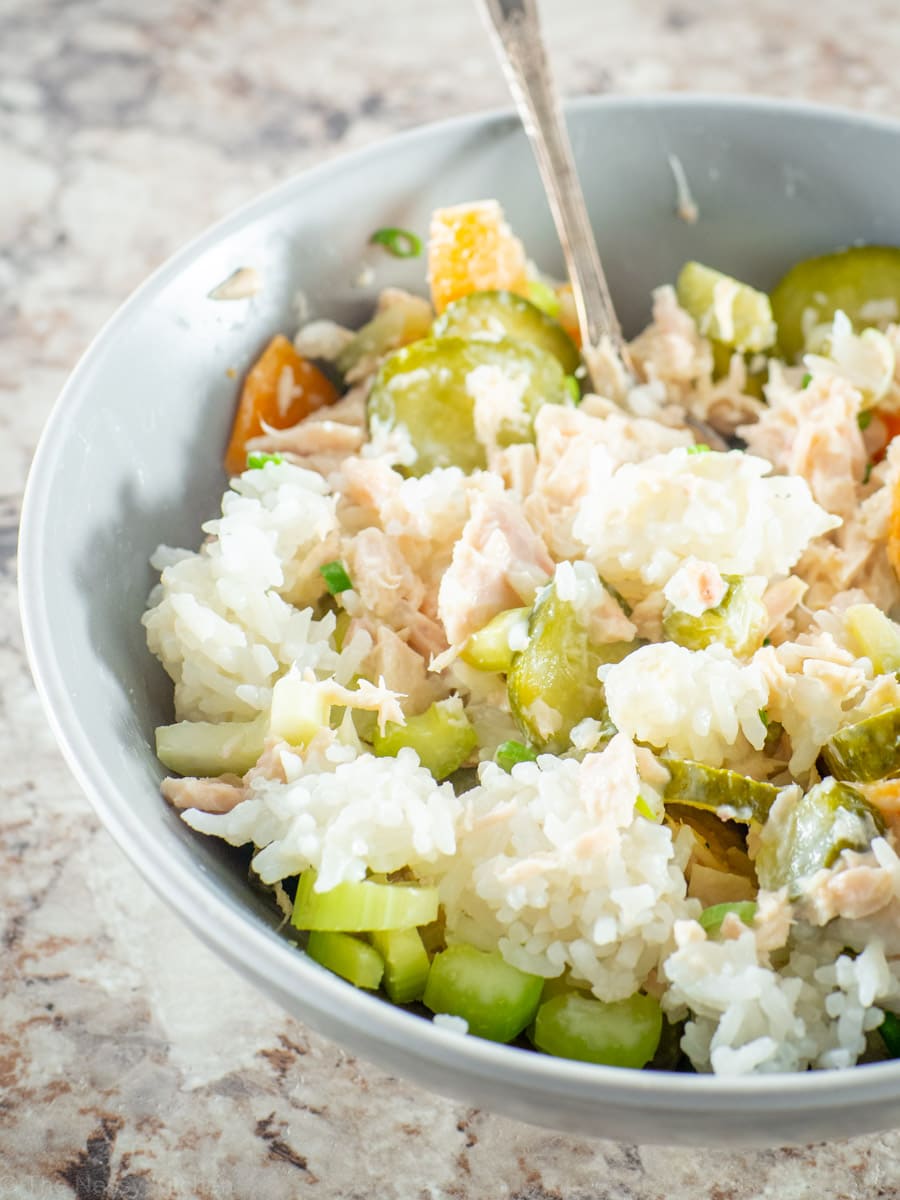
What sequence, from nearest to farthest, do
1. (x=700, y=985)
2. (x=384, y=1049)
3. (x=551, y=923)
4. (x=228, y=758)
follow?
(x=384, y=1049), (x=700, y=985), (x=551, y=923), (x=228, y=758)

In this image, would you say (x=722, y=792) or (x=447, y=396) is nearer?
(x=722, y=792)

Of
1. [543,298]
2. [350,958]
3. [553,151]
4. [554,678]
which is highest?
[553,151]

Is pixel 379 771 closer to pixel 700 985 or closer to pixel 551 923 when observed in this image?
pixel 551 923

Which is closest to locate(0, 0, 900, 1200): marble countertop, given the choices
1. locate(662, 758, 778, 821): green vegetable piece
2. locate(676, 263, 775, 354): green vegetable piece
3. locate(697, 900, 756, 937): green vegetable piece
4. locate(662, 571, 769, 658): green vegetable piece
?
locate(697, 900, 756, 937): green vegetable piece

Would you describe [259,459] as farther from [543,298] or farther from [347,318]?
[543,298]

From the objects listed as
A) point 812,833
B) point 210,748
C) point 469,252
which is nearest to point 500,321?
point 469,252

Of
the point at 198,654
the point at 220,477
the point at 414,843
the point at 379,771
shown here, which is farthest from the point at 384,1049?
the point at 220,477
